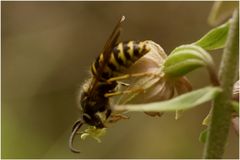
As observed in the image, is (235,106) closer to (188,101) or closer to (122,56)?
(188,101)

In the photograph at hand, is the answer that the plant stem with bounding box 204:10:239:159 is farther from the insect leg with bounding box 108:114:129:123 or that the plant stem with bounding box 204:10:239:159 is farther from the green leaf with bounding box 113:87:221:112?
the insect leg with bounding box 108:114:129:123

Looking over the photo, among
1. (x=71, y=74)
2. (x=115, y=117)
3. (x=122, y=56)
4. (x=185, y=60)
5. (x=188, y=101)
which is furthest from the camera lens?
(x=71, y=74)

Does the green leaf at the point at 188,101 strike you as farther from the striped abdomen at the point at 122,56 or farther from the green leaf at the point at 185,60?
the striped abdomen at the point at 122,56

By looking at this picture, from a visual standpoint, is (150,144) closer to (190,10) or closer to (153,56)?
(190,10)

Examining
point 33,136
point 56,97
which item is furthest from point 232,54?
point 56,97

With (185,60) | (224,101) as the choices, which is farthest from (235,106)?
(185,60)

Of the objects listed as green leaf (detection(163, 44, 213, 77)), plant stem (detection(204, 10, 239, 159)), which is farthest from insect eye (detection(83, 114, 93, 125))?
plant stem (detection(204, 10, 239, 159))

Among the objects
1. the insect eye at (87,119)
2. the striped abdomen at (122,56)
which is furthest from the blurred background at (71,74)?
the striped abdomen at (122,56)
